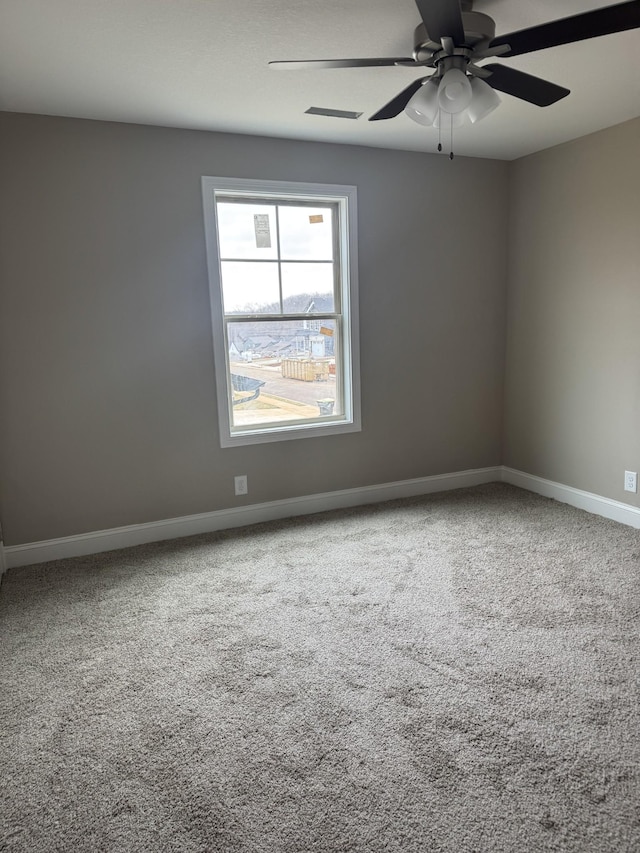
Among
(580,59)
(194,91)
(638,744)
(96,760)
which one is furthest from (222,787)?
(580,59)

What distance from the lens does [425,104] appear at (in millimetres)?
2096

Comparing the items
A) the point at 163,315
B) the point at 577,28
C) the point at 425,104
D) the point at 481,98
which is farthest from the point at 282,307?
the point at 577,28

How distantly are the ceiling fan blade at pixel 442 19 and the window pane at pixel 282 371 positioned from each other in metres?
2.22

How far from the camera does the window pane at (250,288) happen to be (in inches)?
144

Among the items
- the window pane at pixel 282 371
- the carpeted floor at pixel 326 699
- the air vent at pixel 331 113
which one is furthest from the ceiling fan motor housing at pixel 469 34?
the carpeted floor at pixel 326 699

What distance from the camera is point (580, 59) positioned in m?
2.49

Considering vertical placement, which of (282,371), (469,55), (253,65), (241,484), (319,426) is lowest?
(241,484)

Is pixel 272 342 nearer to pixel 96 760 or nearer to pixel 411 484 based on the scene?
pixel 411 484

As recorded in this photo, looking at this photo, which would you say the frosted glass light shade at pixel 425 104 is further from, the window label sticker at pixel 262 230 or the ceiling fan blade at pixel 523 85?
the window label sticker at pixel 262 230

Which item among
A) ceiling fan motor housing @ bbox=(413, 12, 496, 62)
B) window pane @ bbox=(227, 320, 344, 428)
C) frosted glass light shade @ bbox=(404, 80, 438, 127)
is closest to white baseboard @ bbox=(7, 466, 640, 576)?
window pane @ bbox=(227, 320, 344, 428)

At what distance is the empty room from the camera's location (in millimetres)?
1720

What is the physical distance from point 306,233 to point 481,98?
75.9 inches

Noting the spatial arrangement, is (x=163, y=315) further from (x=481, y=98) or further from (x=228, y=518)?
(x=481, y=98)

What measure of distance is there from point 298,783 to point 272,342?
273 centimetres
